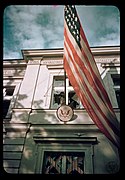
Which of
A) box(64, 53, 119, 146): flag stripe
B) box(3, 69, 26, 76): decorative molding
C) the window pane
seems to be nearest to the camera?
box(64, 53, 119, 146): flag stripe

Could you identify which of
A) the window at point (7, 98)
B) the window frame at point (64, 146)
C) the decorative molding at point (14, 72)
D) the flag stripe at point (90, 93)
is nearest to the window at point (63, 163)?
the window frame at point (64, 146)

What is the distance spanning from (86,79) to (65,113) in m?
1.66

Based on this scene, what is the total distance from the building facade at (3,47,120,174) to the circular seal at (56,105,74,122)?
11 cm

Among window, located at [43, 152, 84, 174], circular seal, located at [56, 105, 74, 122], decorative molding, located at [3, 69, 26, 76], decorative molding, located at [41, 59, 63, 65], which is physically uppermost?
decorative molding, located at [41, 59, 63, 65]

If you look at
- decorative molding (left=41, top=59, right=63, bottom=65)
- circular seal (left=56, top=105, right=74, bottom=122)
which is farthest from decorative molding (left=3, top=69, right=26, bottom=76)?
circular seal (left=56, top=105, right=74, bottom=122)

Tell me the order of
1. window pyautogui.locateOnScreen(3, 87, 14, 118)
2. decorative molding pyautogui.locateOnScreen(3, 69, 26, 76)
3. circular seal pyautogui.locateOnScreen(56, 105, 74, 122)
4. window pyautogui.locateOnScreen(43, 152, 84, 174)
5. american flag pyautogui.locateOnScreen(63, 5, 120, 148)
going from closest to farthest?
american flag pyautogui.locateOnScreen(63, 5, 120, 148) → window pyautogui.locateOnScreen(43, 152, 84, 174) → circular seal pyautogui.locateOnScreen(56, 105, 74, 122) → window pyautogui.locateOnScreen(3, 87, 14, 118) → decorative molding pyautogui.locateOnScreen(3, 69, 26, 76)

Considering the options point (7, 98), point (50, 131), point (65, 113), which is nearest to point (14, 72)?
point (7, 98)

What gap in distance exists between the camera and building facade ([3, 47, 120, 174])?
608cm

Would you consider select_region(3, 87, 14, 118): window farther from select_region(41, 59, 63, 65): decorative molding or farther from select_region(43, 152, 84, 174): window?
select_region(43, 152, 84, 174): window

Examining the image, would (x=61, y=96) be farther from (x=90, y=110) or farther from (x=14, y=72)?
(x=14, y=72)

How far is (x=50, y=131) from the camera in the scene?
6.81 m

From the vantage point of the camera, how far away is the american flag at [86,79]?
18.7 feet

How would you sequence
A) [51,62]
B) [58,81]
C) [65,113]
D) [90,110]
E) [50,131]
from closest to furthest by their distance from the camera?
[90,110] → [50,131] → [65,113] → [58,81] → [51,62]

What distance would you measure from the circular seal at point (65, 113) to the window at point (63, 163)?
123cm
